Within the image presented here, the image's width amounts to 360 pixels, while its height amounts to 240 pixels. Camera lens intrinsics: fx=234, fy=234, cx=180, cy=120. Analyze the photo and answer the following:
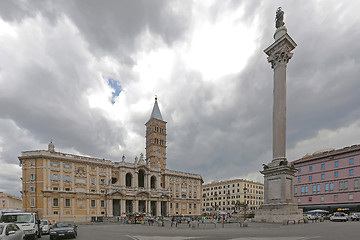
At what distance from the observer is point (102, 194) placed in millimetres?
60781

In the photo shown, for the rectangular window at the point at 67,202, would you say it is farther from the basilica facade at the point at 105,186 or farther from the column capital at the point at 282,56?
the column capital at the point at 282,56

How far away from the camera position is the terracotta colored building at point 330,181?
53500 millimetres

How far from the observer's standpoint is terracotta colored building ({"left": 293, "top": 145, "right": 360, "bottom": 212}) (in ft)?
176

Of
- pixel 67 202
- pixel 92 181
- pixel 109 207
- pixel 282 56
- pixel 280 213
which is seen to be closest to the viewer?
pixel 280 213

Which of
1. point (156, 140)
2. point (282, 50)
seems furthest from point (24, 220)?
point (156, 140)

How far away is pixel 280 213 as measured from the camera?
2584 centimetres

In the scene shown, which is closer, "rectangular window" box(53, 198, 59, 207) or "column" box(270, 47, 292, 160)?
"column" box(270, 47, 292, 160)

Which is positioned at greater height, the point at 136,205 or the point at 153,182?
the point at 153,182

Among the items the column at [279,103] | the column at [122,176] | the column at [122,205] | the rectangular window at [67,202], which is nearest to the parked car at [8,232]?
the column at [279,103]

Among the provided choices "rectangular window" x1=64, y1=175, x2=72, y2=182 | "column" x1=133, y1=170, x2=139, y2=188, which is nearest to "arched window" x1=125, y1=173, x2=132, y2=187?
"column" x1=133, y1=170, x2=139, y2=188

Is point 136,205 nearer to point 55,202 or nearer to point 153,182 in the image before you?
point 153,182

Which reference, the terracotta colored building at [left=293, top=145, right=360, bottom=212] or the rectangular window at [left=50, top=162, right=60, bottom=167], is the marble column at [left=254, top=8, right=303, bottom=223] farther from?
the rectangular window at [left=50, top=162, right=60, bottom=167]

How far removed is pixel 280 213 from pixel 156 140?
6070cm

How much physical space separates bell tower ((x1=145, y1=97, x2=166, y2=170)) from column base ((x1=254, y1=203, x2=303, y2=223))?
5290 cm
